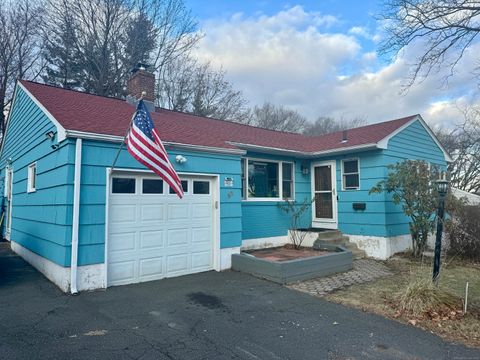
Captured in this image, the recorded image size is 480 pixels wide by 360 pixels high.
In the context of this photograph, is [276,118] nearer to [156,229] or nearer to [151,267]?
[156,229]

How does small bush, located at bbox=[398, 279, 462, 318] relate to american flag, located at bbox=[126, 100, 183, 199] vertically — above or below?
below

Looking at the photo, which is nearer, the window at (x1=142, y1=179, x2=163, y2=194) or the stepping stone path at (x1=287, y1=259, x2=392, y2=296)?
the stepping stone path at (x1=287, y1=259, x2=392, y2=296)

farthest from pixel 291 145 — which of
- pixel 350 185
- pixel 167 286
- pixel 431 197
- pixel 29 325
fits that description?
pixel 29 325

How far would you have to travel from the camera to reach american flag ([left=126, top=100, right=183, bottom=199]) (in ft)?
17.7

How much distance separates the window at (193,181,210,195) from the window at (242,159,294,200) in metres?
1.96

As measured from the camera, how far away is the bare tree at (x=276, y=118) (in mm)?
31891

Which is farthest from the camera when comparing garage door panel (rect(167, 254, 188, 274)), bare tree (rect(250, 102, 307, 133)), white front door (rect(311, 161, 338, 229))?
bare tree (rect(250, 102, 307, 133))

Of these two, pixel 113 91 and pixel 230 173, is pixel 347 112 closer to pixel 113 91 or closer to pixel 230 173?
pixel 113 91

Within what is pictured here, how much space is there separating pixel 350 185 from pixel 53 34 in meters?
19.4

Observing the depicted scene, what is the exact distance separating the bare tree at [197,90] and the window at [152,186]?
16.4 meters

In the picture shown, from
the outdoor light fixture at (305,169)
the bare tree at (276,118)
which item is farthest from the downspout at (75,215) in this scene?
the bare tree at (276,118)

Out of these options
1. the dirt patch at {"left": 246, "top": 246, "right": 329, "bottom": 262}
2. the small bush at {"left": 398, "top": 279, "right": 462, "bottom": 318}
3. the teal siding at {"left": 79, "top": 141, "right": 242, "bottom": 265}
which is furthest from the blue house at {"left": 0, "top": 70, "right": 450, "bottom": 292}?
the small bush at {"left": 398, "top": 279, "right": 462, "bottom": 318}

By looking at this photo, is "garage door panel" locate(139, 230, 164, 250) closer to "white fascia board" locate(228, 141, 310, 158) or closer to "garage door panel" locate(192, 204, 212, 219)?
"garage door panel" locate(192, 204, 212, 219)

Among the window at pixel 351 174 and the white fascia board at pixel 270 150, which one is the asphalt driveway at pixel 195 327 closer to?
the white fascia board at pixel 270 150
